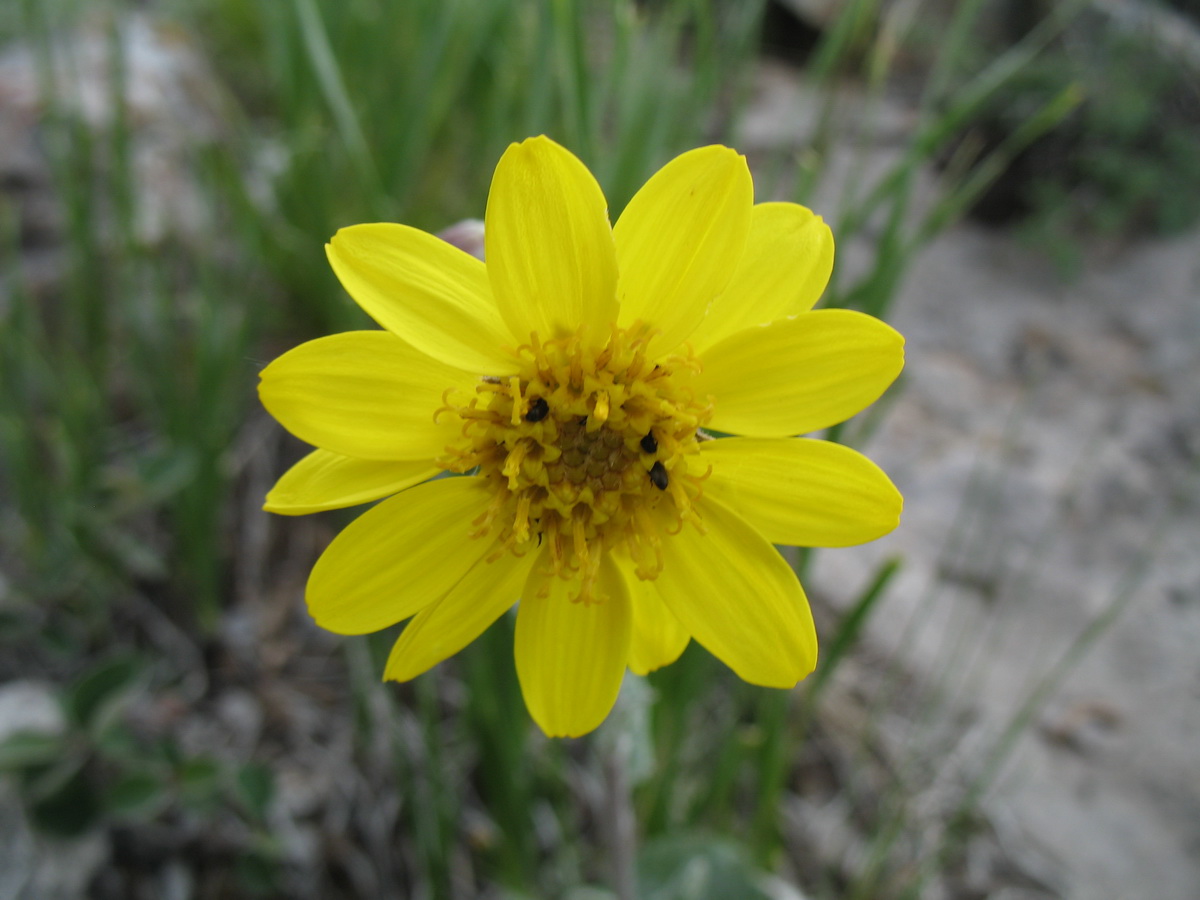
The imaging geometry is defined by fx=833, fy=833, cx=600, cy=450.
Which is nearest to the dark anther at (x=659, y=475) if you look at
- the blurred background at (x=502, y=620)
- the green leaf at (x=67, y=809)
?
the blurred background at (x=502, y=620)

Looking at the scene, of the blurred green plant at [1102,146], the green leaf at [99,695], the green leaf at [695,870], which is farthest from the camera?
the blurred green plant at [1102,146]

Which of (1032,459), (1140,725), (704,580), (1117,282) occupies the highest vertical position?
(704,580)

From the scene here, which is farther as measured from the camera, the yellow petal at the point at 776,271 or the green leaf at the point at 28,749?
the green leaf at the point at 28,749

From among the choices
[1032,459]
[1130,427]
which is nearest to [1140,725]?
[1032,459]

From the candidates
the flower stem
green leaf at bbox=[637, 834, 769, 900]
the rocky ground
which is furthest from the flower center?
the rocky ground

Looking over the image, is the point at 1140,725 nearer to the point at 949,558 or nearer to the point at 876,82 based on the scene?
the point at 949,558

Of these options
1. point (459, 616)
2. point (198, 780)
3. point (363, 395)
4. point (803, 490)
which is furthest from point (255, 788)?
point (803, 490)

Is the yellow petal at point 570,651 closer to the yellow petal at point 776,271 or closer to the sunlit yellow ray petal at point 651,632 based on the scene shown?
the sunlit yellow ray petal at point 651,632

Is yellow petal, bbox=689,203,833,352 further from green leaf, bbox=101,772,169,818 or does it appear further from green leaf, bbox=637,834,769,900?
green leaf, bbox=101,772,169,818
